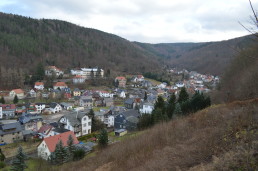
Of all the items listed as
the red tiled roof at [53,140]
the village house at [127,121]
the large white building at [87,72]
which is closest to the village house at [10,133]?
the red tiled roof at [53,140]

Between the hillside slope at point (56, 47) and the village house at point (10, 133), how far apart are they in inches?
1541

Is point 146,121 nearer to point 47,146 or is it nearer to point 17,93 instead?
point 47,146

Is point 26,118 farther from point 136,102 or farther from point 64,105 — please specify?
point 136,102

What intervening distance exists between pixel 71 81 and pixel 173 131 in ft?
144

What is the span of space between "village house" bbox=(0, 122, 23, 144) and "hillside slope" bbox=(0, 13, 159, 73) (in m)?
39.1

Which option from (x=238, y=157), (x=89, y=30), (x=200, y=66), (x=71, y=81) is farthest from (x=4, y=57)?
(x=200, y=66)

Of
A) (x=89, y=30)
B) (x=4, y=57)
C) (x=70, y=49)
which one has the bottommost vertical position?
(x=4, y=57)

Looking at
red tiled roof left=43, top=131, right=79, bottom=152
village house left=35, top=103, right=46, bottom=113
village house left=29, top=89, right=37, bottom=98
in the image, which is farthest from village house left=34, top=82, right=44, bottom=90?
red tiled roof left=43, top=131, right=79, bottom=152

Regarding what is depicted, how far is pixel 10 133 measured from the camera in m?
17.8

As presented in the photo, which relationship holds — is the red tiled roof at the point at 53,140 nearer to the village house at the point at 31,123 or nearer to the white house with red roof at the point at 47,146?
the white house with red roof at the point at 47,146

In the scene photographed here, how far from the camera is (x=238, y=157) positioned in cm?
316

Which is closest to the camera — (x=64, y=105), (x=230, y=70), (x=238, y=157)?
(x=238, y=157)

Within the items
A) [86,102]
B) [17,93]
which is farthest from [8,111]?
[86,102]

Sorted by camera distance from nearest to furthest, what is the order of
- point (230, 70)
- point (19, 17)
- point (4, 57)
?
1. point (230, 70)
2. point (4, 57)
3. point (19, 17)
